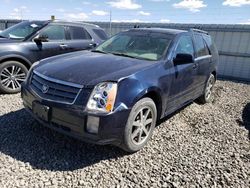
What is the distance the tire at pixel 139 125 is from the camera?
3.02 meters

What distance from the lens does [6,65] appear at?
5.26 metres

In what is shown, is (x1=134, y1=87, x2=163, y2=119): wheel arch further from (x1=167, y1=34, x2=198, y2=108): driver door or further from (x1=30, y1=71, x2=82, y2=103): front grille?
(x1=30, y1=71, x2=82, y2=103): front grille

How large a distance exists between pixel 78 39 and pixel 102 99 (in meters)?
4.26

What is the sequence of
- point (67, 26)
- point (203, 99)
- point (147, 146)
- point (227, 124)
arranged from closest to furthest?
point (147, 146) → point (227, 124) → point (203, 99) → point (67, 26)

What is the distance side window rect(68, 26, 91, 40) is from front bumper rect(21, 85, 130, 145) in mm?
3851

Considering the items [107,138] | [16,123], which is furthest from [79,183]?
[16,123]

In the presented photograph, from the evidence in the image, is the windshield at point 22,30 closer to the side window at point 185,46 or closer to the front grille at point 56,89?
the front grille at point 56,89

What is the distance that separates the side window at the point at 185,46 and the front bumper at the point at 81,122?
→ 1779 mm

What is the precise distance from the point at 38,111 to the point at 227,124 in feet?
11.4

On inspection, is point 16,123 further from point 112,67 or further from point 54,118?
point 112,67

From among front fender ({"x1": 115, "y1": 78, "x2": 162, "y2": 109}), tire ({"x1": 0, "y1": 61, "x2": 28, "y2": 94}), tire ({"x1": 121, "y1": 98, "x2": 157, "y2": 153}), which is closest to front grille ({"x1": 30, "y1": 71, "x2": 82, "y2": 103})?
front fender ({"x1": 115, "y1": 78, "x2": 162, "y2": 109})

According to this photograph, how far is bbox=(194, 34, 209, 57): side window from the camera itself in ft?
16.3

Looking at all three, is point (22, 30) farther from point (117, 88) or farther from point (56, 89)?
point (117, 88)

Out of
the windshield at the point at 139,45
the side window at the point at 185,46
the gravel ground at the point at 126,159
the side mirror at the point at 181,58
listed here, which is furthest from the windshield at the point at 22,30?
the side mirror at the point at 181,58
